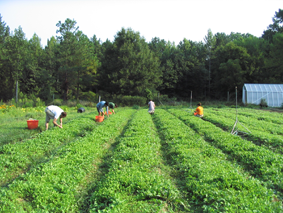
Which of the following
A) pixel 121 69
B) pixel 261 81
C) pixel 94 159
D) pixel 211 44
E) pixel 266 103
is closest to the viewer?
pixel 94 159

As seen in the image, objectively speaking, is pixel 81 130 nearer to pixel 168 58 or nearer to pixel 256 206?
pixel 256 206

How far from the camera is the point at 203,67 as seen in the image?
6003 centimetres

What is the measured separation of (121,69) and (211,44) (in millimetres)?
33119

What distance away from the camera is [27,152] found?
8.20m

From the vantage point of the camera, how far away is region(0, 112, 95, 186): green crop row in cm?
693

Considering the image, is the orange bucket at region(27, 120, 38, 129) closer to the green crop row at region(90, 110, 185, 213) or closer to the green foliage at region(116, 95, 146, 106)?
the green crop row at region(90, 110, 185, 213)

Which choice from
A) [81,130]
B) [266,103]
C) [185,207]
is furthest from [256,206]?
[266,103]

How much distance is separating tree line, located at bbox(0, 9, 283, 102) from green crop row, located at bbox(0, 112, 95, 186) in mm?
29505

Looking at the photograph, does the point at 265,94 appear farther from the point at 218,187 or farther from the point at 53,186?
the point at 53,186

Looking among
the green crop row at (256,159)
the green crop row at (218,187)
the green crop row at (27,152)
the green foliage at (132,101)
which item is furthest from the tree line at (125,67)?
the green crop row at (218,187)

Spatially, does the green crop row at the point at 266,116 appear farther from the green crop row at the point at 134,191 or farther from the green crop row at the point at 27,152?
the green crop row at the point at 27,152

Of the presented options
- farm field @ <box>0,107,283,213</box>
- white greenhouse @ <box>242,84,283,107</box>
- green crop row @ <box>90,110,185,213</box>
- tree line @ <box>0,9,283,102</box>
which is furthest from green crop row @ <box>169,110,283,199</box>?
tree line @ <box>0,9,283,102</box>

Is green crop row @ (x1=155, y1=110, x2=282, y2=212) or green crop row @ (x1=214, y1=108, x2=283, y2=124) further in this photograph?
green crop row @ (x1=214, y1=108, x2=283, y2=124)

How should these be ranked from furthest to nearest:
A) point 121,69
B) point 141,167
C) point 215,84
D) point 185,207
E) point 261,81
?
point 215,84, point 261,81, point 121,69, point 141,167, point 185,207
